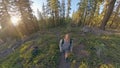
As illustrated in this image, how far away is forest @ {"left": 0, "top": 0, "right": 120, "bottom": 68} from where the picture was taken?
476 inches

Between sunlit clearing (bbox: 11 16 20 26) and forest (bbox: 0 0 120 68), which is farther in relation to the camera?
sunlit clearing (bbox: 11 16 20 26)

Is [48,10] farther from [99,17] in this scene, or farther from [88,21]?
[99,17]

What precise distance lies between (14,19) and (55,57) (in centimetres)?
1861

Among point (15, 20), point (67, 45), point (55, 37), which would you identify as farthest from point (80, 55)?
point (15, 20)

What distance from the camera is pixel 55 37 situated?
17047mm

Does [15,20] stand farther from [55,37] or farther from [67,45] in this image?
[67,45]

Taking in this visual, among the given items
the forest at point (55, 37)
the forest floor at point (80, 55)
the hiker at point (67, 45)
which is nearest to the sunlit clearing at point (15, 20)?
the forest at point (55, 37)

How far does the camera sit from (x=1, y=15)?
28531 mm

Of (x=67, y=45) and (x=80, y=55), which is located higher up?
(x=67, y=45)

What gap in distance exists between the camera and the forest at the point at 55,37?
1209 cm

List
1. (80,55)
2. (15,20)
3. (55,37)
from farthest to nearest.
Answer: (15,20) → (55,37) → (80,55)

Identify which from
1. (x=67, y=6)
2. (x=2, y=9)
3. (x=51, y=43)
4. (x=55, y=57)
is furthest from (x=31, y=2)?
(x=55, y=57)

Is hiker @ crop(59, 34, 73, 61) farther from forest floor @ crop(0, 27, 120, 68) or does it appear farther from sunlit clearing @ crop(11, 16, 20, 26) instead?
sunlit clearing @ crop(11, 16, 20, 26)

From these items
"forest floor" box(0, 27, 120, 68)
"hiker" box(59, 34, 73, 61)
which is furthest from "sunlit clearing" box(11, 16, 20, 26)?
"hiker" box(59, 34, 73, 61)
